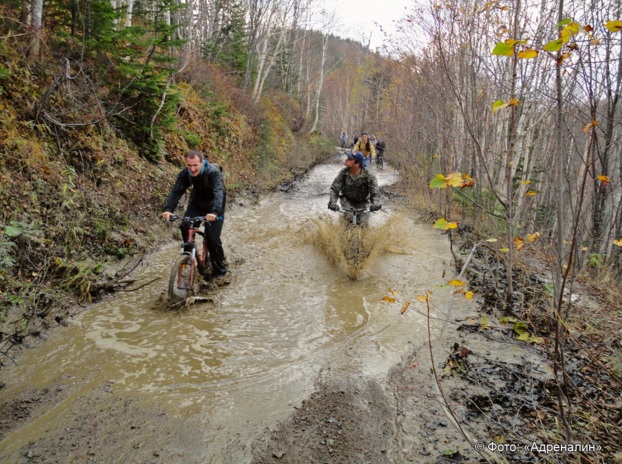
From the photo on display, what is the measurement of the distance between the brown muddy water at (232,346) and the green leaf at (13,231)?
1331 mm

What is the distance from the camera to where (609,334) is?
479 cm

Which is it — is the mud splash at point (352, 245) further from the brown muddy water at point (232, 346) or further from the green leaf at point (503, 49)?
the green leaf at point (503, 49)

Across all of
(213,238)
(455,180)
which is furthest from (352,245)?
(455,180)

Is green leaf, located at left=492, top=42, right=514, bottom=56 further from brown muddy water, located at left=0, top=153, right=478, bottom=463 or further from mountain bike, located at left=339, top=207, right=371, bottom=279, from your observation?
mountain bike, located at left=339, top=207, right=371, bottom=279

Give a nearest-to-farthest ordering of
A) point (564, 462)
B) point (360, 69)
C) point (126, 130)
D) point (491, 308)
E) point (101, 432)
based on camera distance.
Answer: point (564, 462), point (101, 432), point (491, 308), point (126, 130), point (360, 69)

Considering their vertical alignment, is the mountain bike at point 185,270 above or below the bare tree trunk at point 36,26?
below

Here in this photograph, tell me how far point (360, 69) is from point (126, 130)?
50573mm

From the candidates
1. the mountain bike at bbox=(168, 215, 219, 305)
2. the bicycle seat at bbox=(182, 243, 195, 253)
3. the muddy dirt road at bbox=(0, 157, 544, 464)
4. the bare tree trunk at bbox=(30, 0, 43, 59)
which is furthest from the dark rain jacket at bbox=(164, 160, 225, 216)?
the bare tree trunk at bbox=(30, 0, 43, 59)

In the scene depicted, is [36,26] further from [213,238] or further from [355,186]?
[355,186]

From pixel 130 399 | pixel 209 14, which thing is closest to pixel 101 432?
pixel 130 399

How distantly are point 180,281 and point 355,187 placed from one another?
388 cm

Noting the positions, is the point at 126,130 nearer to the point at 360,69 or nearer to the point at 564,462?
the point at 564,462

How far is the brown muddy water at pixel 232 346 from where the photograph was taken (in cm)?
329

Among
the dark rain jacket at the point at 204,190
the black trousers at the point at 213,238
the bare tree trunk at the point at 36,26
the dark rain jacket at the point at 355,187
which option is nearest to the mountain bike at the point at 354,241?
the dark rain jacket at the point at 355,187
